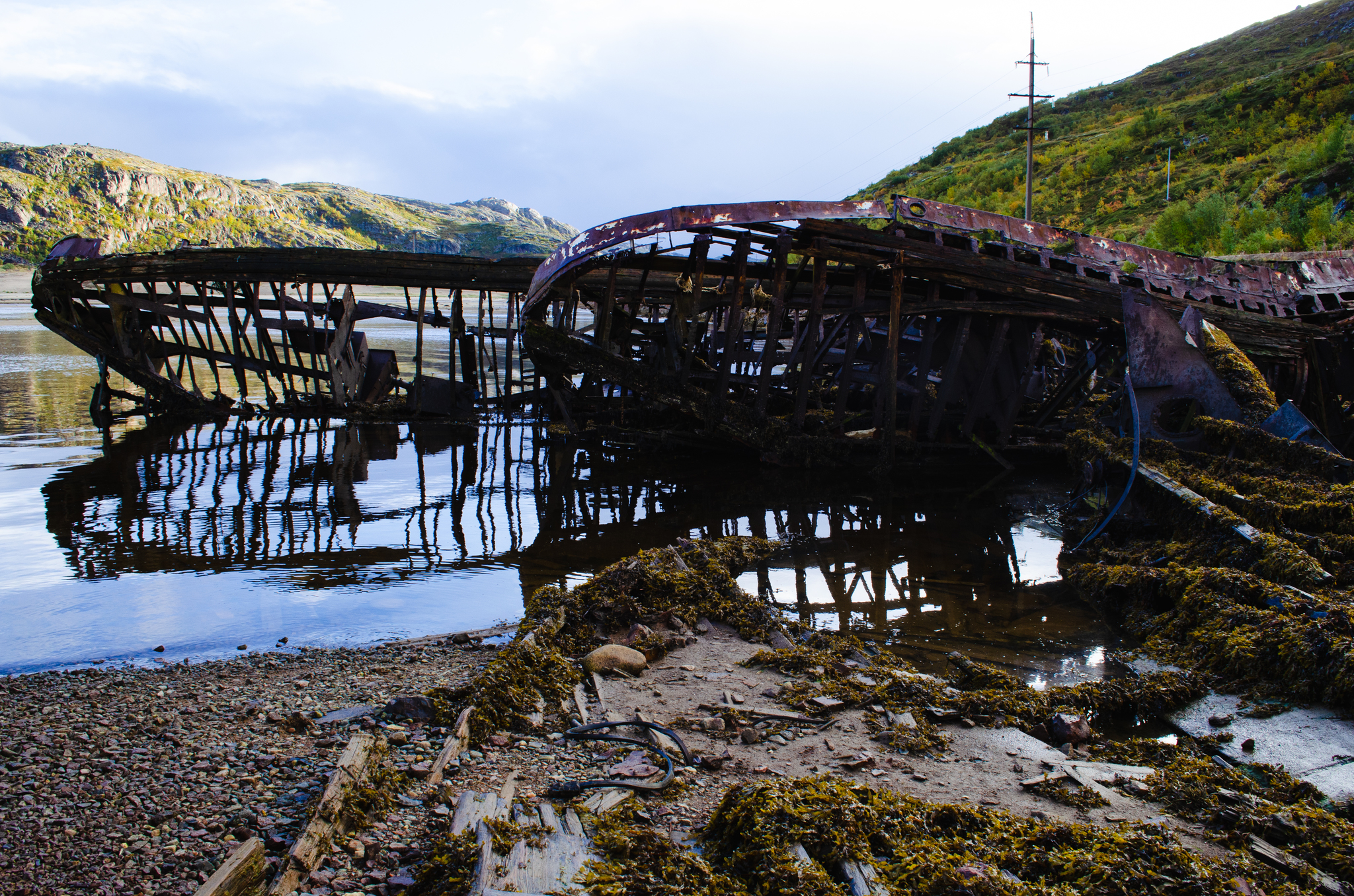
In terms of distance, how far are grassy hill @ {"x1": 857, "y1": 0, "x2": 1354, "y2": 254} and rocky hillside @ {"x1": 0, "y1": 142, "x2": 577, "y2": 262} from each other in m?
52.0

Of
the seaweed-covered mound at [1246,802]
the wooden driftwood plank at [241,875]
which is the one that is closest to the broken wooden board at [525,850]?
the wooden driftwood plank at [241,875]

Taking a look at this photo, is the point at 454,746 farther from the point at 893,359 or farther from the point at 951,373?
the point at 951,373

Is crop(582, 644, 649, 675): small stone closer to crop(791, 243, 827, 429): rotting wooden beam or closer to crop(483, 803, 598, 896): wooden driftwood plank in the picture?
crop(483, 803, 598, 896): wooden driftwood plank

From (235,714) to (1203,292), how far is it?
42.1 feet

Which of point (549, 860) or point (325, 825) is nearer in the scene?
point (549, 860)

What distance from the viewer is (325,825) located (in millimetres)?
2533

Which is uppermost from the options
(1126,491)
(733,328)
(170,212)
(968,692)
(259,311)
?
(170,212)

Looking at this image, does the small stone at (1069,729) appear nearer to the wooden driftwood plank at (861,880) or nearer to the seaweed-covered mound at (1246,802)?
the seaweed-covered mound at (1246,802)

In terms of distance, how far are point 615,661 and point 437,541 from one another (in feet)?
14.4

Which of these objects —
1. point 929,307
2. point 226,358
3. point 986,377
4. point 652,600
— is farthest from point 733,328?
point 226,358

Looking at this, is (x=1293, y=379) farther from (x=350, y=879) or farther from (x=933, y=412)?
(x=350, y=879)

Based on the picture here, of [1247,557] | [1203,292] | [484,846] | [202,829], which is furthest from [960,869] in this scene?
[1203,292]

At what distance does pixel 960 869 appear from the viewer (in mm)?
2309

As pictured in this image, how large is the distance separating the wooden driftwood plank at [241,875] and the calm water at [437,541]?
300 cm
